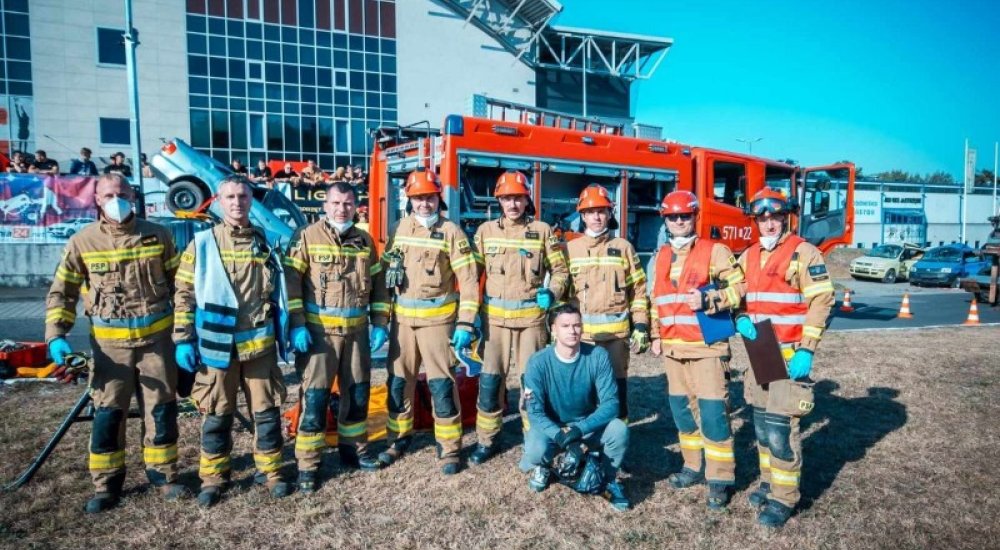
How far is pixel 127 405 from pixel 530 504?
8.44ft

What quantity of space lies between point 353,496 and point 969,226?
168 ft

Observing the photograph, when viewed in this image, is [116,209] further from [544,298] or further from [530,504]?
[530,504]

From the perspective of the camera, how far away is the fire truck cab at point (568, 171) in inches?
262

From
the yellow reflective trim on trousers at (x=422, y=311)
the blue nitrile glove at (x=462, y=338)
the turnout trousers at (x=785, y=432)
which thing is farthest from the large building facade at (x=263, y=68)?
the turnout trousers at (x=785, y=432)

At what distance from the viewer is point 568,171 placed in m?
7.19

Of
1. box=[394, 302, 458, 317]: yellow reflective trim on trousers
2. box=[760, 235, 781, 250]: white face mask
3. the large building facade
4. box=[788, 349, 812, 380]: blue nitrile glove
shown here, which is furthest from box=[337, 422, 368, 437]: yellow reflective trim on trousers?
the large building facade

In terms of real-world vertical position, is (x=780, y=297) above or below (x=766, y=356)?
above

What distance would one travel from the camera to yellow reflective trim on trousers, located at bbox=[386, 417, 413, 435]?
179 inches

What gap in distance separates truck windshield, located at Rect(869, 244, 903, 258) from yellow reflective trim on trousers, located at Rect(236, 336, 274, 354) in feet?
78.4

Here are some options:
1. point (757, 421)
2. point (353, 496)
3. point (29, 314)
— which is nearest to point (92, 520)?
point (353, 496)

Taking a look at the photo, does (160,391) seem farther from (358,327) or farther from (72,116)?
(72,116)

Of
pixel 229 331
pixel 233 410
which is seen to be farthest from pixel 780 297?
pixel 233 410

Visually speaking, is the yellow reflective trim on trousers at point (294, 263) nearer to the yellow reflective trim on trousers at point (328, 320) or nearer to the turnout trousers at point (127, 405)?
the yellow reflective trim on trousers at point (328, 320)

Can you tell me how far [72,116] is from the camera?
20.6 meters
